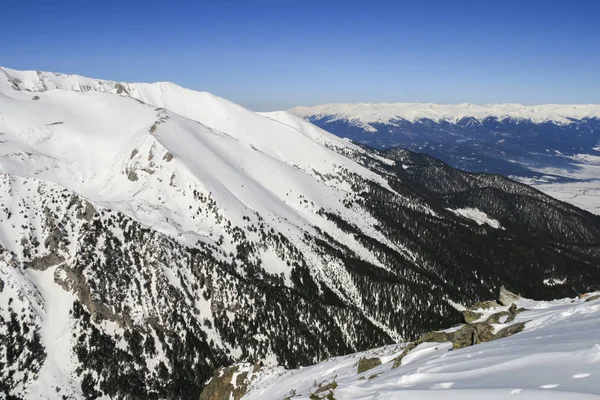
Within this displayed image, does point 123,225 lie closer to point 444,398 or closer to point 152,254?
point 152,254

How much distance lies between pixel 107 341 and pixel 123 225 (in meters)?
45.3

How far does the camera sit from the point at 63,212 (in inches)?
5881

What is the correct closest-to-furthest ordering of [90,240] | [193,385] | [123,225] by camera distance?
1. [193,385]
2. [90,240]
3. [123,225]

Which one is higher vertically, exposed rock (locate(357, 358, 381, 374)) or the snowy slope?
the snowy slope

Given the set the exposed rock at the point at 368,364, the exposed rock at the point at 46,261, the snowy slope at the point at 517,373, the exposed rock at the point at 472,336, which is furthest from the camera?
the exposed rock at the point at 46,261

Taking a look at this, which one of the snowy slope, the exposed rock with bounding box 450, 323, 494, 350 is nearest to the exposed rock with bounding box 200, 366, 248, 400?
the exposed rock with bounding box 450, 323, 494, 350

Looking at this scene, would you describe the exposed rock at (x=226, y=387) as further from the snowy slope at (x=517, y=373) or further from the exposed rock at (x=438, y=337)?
the snowy slope at (x=517, y=373)

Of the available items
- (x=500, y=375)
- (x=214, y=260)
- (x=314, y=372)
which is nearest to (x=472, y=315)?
(x=314, y=372)

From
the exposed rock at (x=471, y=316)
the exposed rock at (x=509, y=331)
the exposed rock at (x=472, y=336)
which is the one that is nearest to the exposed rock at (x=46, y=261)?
the exposed rock at (x=471, y=316)

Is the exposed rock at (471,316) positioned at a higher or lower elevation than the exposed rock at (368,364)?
lower

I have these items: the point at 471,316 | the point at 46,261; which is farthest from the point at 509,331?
the point at 46,261

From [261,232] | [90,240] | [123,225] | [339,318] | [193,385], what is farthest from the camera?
[261,232]

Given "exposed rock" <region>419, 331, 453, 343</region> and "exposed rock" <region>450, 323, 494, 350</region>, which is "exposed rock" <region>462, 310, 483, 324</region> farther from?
"exposed rock" <region>450, 323, 494, 350</region>

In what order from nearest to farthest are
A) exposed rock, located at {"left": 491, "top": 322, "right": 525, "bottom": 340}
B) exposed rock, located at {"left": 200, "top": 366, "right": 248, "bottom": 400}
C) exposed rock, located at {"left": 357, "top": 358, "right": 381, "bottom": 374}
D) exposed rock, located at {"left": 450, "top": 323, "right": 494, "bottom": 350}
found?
exposed rock, located at {"left": 491, "top": 322, "right": 525, "bottom": 340} → exposed rock, located at {"left": 450, "top": 323, "right": 494, "bottom": 350} → exposed rock, located at {"left": 357, "top": 358, "right": 381, "bottom": 374} → exposed rock, located at {"left": 200, "top": 366, "right": 248, "bottom": 400}
